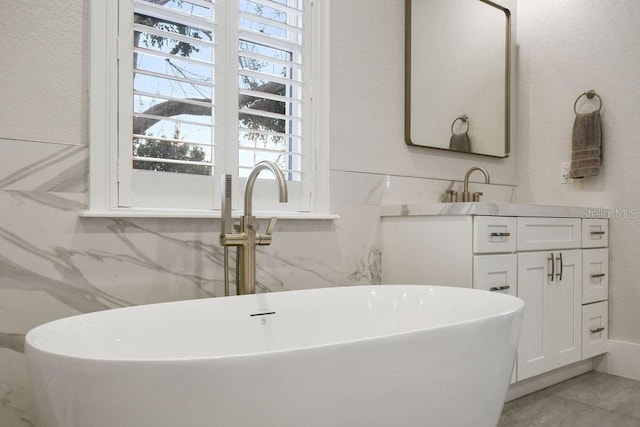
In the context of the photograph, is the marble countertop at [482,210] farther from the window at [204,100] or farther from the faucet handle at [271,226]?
the faucet handle at [271,226]

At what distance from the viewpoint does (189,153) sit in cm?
180

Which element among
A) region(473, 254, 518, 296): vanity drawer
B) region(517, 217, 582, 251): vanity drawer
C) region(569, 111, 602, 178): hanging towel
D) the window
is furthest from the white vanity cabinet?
the window

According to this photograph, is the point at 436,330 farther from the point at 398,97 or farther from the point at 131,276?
the point at 398,97

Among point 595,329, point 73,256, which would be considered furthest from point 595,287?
point 73,256

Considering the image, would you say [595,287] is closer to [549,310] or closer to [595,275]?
[595,275]

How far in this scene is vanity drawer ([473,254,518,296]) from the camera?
192 centimetres

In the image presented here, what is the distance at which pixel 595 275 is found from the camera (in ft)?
8.11

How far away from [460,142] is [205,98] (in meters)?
1.52

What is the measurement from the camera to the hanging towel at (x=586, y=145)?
2570 millimetres

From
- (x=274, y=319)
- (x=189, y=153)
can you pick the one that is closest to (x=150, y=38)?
(x=189, y=153)

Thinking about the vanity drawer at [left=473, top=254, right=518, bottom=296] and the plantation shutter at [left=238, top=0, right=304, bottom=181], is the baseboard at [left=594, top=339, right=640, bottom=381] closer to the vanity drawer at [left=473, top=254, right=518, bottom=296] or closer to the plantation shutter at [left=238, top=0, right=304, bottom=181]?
the vanity drawer at [left=473, top=254, right=518, bottom=296]

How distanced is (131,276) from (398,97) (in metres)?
A: 1.54

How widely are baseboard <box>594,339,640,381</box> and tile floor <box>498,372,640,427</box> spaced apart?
0.05 meters

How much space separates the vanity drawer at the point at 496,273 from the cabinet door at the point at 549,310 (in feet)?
0.16
